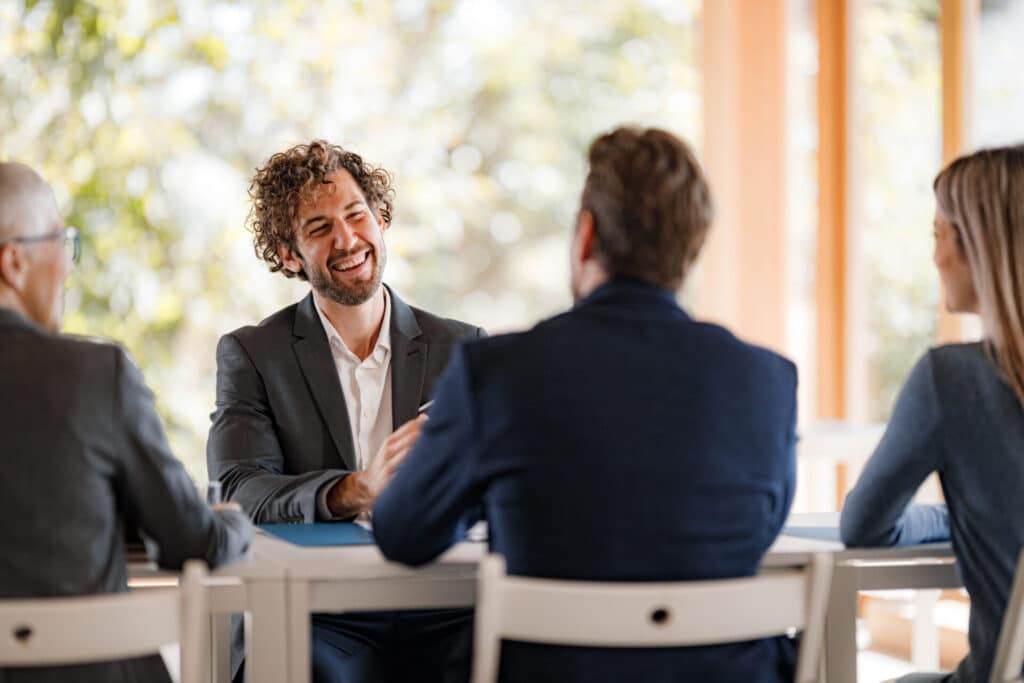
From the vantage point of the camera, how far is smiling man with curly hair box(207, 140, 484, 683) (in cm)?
228

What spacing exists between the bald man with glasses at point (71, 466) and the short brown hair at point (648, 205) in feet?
2.13

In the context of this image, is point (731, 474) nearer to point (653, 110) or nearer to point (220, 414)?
point (220, 414)

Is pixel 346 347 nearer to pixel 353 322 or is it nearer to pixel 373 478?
pixel 353 322

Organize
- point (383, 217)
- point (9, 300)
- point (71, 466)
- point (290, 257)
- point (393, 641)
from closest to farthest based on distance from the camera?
1. point (71, 466)
2. point (9, 300)
3. point (393, 641)
4. point (290, 257)
5. point (383, 217)

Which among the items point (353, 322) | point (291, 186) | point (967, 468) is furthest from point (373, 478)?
point (967, 468)

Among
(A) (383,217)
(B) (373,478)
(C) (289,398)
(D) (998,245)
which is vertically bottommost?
(B) (373,478)

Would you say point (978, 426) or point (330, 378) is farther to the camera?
point (330, 378)

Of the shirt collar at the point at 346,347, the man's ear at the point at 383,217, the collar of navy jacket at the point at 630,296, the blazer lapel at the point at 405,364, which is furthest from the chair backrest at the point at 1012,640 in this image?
the man's ear at the point at 383,217

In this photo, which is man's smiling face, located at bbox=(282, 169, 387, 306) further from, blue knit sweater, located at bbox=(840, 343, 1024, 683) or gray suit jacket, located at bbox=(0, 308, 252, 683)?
blue knit sweater, located at bbox=(840, 343, 1024, 683)

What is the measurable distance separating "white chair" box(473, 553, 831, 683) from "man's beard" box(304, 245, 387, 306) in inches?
46.7

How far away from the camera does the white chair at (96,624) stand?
145 cm

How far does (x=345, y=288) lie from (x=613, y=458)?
1155 millimetres

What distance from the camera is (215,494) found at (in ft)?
6.43

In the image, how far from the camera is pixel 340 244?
2590 millimetres
